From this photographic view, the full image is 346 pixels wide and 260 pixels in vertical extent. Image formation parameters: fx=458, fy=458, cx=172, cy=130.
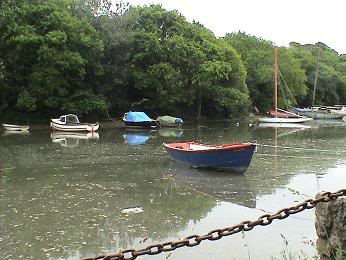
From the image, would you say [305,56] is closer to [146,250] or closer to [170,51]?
[170,51]

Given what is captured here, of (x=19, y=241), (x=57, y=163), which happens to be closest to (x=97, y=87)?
(x=57, y=163)

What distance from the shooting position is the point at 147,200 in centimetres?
1148

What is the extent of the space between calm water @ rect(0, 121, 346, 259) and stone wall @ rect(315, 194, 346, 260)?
5.57 feet

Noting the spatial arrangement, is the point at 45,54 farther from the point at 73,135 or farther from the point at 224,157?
the point at 224,157

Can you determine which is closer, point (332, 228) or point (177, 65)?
point (332, 228)

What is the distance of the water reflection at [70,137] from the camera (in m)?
24.9

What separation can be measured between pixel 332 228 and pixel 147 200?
8.45 meters

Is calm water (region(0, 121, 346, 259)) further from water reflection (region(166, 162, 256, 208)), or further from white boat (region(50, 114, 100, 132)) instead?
white boat (region(50, 114, 100, 132))

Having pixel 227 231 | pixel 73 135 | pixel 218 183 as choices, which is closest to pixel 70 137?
pixel 73 135

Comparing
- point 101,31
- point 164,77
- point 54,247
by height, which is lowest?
point 54,247

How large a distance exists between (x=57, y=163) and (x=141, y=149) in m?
5.33

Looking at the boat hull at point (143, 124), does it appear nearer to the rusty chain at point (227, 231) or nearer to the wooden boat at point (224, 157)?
the wooden boat at point (224, 157)

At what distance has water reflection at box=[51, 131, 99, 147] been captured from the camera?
2495cm

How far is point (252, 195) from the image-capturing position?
12.0 metres
